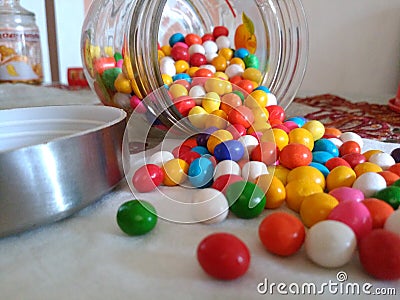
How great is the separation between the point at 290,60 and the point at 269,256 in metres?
0.57

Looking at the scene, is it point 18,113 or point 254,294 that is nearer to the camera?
point 254,294

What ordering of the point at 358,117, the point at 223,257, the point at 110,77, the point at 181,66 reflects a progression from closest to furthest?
the point at 223,257 < the point at 110,77 < the point at 181,66 < the point at 358,117

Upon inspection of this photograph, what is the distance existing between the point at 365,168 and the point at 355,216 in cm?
19

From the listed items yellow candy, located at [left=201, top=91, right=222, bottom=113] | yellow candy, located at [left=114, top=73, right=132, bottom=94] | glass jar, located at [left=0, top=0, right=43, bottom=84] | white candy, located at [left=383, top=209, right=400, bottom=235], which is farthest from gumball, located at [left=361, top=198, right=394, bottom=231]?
glass jar, located at [left=0, top=0, right=43, bottom=84]

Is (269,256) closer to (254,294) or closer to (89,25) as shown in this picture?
(254,294)

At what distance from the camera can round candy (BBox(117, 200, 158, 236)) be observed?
410 mm

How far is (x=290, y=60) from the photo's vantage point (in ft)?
2.80

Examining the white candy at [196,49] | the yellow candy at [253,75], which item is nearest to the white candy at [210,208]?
the yellow candy at [253,75]

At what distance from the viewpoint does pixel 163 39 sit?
105 cm

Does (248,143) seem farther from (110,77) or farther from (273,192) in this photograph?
(110,77)

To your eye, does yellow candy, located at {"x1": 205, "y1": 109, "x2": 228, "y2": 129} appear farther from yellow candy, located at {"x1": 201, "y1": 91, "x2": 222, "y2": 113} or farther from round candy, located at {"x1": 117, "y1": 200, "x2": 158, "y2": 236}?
round candy, located at {"x1": 117, "y1": 200, "x2": 158, "y2": 236}

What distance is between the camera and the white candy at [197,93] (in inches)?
27.7

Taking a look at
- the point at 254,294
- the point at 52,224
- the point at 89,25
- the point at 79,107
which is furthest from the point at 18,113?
the point at 254,294

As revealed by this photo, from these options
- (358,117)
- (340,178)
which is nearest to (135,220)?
(340,178)
